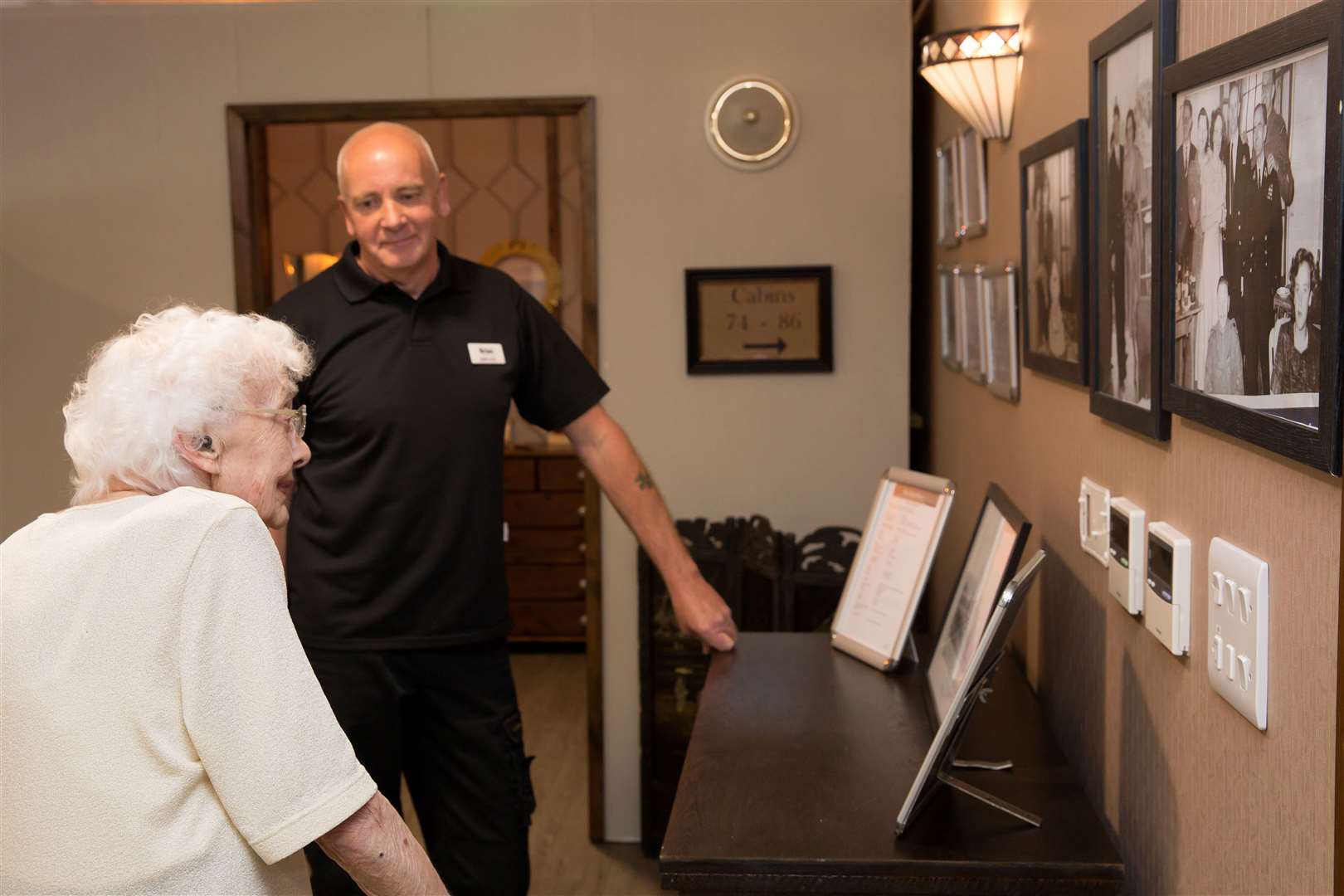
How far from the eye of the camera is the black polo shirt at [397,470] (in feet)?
7.95

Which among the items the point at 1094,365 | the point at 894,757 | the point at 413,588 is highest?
the point at 1094,365

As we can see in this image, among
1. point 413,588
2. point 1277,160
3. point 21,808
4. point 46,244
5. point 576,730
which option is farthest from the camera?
point 576,730

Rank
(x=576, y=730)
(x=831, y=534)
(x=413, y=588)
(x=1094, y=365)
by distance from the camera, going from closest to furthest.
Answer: (x=1094, y=365), (x=413, y=588), (x=831, y=534), (x=576, y=730)

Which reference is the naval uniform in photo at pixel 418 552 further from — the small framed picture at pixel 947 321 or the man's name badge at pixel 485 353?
the small framed picture at pixel 947 321

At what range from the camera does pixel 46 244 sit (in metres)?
3.85

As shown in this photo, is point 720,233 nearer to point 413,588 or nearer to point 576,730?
point 413,588

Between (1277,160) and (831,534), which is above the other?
(1277,160)

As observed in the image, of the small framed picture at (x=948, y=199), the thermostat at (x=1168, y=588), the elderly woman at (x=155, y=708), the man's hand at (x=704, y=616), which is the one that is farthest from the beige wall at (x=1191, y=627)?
the elderly woman at (x=155, y=708)

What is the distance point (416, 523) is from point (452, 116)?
1705 millimetres

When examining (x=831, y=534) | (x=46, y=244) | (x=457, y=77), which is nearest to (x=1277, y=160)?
(x=831, y=534)

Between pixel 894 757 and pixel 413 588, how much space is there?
994mm

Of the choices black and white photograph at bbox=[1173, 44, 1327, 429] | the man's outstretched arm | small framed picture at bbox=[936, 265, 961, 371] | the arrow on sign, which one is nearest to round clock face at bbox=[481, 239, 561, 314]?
the arrow on sign

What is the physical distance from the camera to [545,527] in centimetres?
564

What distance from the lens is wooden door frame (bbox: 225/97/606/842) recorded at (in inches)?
144
